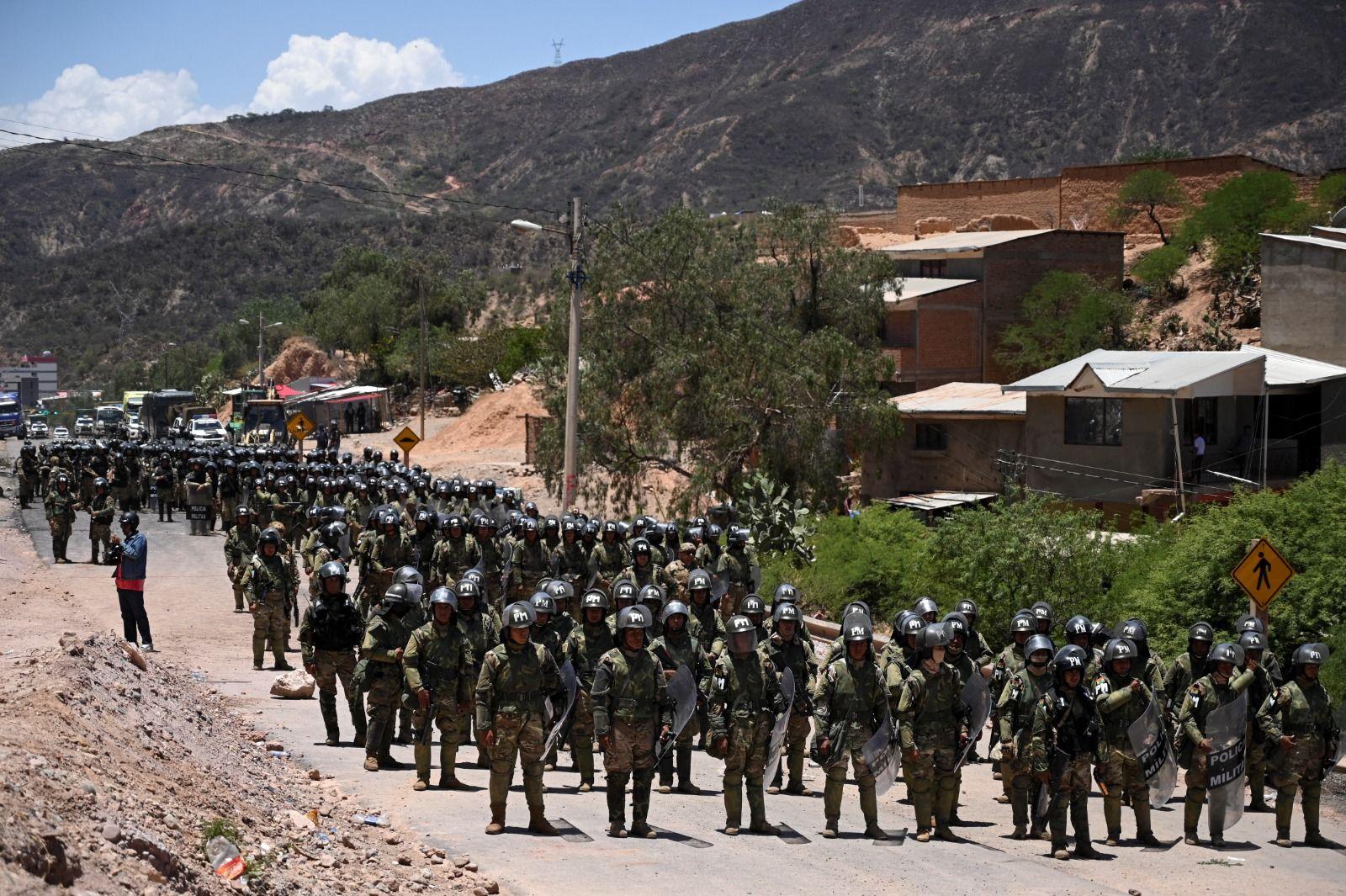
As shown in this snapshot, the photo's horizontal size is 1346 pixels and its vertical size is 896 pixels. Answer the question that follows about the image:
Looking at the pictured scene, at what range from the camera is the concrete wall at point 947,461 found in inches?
1380

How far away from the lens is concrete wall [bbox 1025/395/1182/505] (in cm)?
3019

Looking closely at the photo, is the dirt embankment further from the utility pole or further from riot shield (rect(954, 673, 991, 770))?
the utility pole

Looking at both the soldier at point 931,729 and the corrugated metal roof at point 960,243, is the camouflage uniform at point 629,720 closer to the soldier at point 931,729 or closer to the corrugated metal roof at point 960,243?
the soldier at point 931,729

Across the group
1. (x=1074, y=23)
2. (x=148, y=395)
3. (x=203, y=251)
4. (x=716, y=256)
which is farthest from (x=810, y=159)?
(x=716, y=256)

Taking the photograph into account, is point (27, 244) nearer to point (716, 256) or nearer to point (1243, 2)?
point (1243, 2)

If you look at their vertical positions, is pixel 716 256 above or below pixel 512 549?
above

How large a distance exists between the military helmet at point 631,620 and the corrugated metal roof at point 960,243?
123 ft

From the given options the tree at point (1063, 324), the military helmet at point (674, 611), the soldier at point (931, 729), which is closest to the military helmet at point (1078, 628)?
the soldier at point (931, 729)

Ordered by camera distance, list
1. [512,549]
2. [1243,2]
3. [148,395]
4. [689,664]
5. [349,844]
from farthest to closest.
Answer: [1243,2] → [148,395] → [512,549] → [689,664] → [349,844]

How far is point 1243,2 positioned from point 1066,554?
123156 mm

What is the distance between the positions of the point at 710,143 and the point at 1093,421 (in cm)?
11003

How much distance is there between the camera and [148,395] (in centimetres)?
7550

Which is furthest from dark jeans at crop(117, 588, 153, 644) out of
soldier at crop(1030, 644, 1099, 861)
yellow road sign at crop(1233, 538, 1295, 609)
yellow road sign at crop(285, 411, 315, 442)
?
yellow road sign at crop(285, 411, 315, 442)

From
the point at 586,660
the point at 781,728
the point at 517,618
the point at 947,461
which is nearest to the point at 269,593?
the point at 586,660
